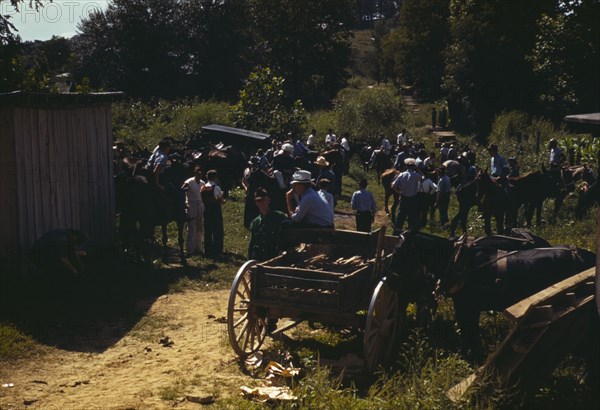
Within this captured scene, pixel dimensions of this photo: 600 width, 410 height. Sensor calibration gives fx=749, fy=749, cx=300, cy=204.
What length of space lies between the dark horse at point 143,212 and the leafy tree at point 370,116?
71.6 feet

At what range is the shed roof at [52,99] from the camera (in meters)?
13.0

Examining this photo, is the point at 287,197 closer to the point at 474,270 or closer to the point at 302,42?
the point at 474,270

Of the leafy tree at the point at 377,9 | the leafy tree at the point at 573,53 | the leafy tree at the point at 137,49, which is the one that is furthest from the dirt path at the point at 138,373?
the leafy tree at the point at 377,9

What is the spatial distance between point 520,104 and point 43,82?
30.5 meters

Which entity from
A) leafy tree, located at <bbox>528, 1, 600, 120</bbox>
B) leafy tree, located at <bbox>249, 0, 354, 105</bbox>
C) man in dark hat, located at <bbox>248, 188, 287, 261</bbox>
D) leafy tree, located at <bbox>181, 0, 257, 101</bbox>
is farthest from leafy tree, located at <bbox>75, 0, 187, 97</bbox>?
man in dark hat, located at <bbox>248, 188, 287, 261</bbox>

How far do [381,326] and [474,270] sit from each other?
4.35 feet

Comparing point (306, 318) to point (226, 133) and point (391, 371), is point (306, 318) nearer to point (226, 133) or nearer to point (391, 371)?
point (391, 371)

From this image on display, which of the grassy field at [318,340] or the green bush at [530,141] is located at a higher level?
the green bush at [530,141]

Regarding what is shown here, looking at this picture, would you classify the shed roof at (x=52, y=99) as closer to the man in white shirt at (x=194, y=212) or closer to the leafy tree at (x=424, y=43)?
the man in white shirt at (x=194, y=212)

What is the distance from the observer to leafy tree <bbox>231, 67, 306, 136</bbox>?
3400 cm

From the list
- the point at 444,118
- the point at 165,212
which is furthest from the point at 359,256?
the point at 444,118

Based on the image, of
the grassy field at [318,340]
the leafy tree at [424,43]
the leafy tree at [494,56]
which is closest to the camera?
the grassy field at [318,340]

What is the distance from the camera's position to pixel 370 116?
37.2 m

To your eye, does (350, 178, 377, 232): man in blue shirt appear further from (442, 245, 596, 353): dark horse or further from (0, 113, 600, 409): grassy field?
(442, 245, 596, 353): dark horse
